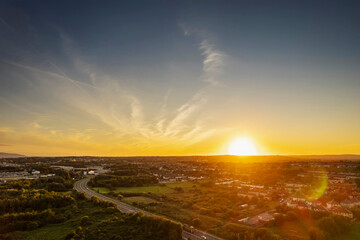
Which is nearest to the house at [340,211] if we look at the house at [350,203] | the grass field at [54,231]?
the house at [350,203]

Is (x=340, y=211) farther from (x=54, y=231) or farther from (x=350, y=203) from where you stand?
(x=54, y=231)

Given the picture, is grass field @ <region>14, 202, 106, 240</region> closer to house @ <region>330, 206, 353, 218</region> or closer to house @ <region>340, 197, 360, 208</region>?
house @ <region>330, 206, 353, 218</region>

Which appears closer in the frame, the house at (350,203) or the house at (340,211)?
the house at (340,211)

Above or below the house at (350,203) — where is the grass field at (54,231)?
above

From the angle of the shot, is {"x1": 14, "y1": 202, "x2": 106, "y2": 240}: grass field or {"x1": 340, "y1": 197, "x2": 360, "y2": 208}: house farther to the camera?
{"x1": 340, "y1": 197, "x2": 360, "y2": 208}: house

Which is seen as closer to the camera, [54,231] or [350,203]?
[54,231]

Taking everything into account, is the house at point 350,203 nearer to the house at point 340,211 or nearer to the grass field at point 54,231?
the house at point 340,211

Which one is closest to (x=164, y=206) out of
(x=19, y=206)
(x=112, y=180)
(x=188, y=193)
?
(x=188, y=193)

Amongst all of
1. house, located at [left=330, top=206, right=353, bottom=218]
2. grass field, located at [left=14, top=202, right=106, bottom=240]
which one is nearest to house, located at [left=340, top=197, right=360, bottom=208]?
house, located at [left=330, top=206, right=353, bottom=218]

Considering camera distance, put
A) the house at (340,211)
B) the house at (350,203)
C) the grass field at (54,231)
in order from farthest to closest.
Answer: the house at (350,203) → the house at (340,211) → the grass field at (54,231)

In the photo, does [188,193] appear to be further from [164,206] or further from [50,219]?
[50,219]

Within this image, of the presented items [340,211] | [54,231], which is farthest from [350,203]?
[54,231]
